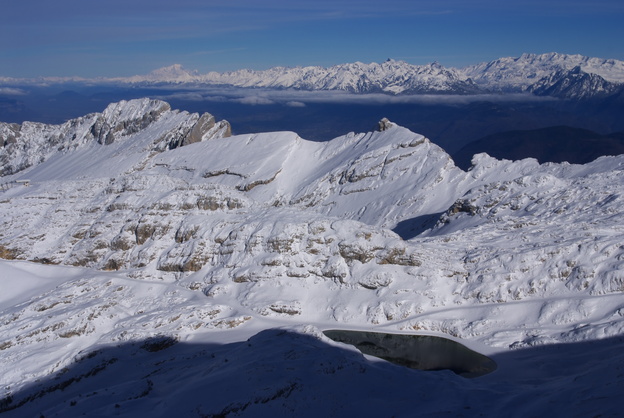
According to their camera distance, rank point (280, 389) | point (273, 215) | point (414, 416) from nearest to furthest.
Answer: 1. point (414, 416)
2. point (280, 389)
3. point (273, 215)

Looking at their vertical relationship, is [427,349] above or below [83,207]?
below

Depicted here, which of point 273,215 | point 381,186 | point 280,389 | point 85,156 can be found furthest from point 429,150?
point 85,156

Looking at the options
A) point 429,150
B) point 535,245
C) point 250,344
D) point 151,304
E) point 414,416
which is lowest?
point 151,304

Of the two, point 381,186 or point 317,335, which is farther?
point 381,186

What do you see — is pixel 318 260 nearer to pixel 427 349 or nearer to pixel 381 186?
pixel 427 349

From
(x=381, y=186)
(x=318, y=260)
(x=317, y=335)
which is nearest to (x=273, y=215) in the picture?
(x=318, y=260)

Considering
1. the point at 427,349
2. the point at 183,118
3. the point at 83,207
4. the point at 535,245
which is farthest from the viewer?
the point at 183,118
